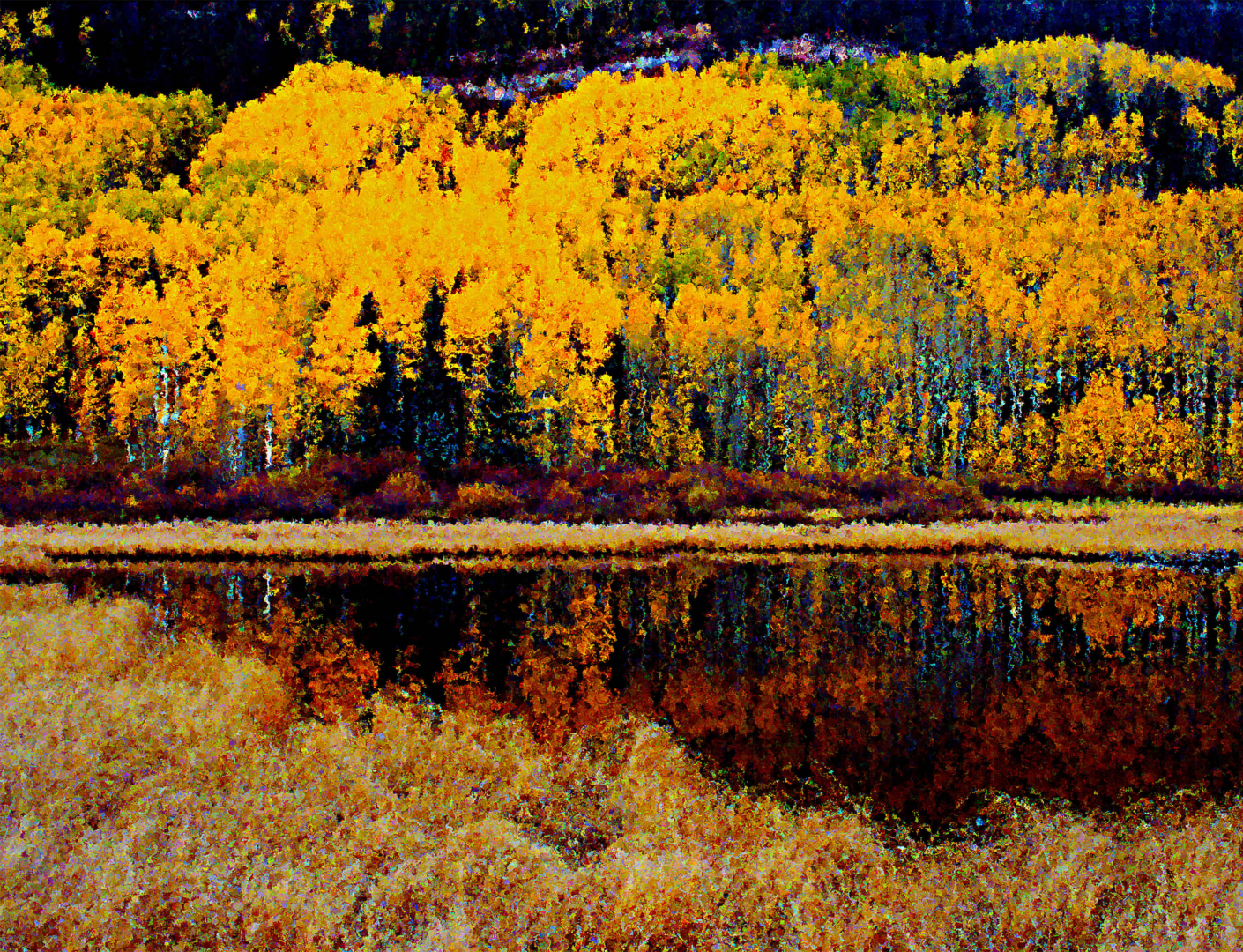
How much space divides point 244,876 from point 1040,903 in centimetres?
579

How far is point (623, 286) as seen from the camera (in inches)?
2682

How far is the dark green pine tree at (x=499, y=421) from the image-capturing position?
50938mm

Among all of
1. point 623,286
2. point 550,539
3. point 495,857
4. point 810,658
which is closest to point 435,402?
point 550,539

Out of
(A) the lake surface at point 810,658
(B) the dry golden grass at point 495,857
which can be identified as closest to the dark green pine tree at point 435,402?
(A) the lake surface at point 810,658

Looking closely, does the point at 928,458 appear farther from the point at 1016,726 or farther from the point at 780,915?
the point at 780,915

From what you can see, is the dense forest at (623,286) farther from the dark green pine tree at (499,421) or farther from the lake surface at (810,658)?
the lake surface at (810,658)

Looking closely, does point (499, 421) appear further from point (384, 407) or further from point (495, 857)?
point (495, 857)

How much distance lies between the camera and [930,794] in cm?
1176

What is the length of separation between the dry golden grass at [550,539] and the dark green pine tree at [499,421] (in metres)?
11.3

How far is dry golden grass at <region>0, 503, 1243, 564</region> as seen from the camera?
3334 cm

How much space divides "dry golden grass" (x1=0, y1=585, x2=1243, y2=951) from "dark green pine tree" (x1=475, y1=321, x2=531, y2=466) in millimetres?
38649

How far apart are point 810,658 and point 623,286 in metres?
51.2

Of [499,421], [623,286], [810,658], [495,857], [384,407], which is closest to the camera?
[495,857]

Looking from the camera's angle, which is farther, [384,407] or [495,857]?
[384,407]
